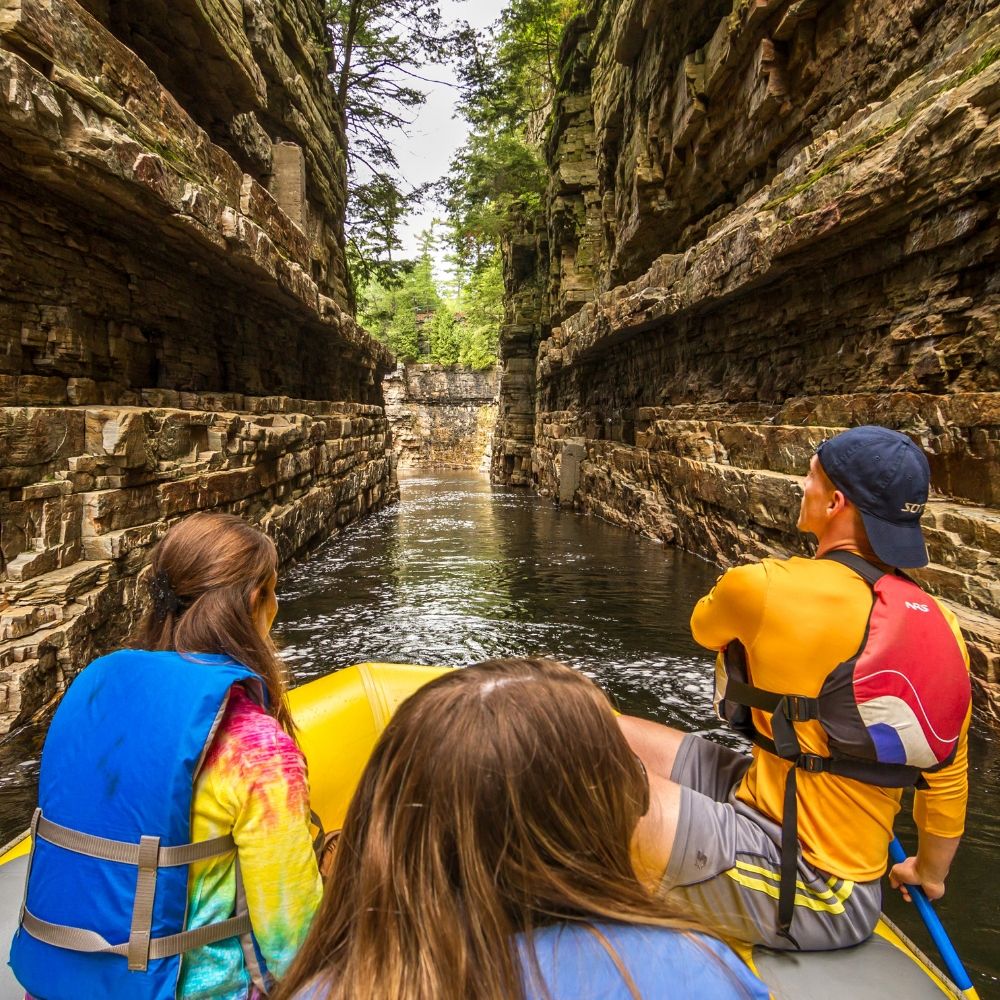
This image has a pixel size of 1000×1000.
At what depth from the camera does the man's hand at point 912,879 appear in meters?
1.67

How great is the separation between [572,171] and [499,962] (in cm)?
1880

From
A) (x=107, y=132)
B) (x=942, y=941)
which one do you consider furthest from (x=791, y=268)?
(x=942, y=941)

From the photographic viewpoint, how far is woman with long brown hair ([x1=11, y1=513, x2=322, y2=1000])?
110cm

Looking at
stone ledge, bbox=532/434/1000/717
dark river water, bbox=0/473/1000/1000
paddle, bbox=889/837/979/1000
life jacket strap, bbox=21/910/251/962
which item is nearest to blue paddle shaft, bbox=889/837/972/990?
paddle, bbox=889/837/979/1000

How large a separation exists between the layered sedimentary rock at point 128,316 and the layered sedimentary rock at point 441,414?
22.5 meters

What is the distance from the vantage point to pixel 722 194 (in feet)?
33.1

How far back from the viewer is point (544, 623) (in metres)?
6.07

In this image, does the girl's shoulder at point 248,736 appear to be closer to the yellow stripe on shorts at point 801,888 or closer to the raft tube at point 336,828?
the raft tube at point 336,828

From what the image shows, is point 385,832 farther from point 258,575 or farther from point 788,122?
point 788,122

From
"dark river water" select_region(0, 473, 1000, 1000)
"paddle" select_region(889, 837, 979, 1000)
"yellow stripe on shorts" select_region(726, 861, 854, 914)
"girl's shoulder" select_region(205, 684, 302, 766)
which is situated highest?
"girl's shoulder" select_region(205, 684, 302, 766)

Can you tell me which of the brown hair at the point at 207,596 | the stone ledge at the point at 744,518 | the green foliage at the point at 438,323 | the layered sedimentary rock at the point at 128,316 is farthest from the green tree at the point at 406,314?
the brown hair at the point at 207,596

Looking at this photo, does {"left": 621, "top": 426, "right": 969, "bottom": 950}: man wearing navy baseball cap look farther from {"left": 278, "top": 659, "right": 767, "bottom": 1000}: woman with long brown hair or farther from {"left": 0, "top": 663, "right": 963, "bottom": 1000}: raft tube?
{"left": 278, "top": 659, "right": 767, "bottom": 1000}: woman with long brown hair

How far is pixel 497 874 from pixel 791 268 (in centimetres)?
702

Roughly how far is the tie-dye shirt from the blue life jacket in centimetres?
3
